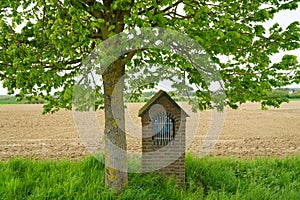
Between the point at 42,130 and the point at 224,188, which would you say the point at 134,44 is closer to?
the point at 224,188

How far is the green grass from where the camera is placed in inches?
222

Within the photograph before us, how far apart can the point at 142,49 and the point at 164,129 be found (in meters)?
2.03

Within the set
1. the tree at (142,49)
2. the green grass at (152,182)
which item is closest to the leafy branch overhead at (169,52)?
the tree at (142,49)

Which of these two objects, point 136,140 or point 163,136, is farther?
point 136,140

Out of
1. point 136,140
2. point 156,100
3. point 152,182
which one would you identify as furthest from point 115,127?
point 136,140

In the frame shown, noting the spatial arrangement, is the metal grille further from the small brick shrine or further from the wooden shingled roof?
the wooden shingled roof

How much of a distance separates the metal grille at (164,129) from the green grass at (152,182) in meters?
0.76

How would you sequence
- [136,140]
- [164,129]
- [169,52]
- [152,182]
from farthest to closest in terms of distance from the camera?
1. [136,140]
2. [164,129]
3. [152,182]
4. [169,52]

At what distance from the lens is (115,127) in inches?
234

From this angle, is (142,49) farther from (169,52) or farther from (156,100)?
(156,100)

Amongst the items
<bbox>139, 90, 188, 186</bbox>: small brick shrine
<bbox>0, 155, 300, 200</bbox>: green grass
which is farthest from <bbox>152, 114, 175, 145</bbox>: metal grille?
<bbox>0, 155, 300, 200</bbox>: green grass

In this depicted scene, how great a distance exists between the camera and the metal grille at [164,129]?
6555 mm

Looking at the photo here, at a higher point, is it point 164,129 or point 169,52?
point 169,52

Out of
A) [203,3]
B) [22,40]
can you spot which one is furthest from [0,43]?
[203,3]
